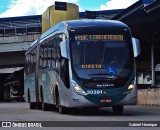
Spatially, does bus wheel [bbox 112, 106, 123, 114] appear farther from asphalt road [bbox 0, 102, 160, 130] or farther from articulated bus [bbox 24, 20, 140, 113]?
articulated bus [bbox 24, 20, 140, 113]

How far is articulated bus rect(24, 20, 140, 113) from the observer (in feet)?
55.9

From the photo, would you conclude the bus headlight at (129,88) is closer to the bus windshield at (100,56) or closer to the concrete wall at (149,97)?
the bus windshield at (100,56)

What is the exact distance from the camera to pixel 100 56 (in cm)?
1744

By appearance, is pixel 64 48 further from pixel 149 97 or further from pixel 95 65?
pixel 149 97

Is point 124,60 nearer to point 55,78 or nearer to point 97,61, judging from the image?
point 97,61

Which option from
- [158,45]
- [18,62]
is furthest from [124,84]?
[18,62]

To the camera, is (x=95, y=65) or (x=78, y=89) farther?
(x=95, y=65)

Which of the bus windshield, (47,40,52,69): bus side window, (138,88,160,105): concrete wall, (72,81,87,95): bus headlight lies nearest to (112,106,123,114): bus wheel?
the bus windshield

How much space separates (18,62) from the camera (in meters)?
52.0

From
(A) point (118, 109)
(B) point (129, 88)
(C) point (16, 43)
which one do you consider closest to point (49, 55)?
(A) point (118, 109)

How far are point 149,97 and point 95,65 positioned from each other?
11752 millimetres

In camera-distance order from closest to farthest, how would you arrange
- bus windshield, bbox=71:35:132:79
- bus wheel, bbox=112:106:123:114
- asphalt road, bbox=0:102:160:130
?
asphalt road, bbox=0:102:160:130, bus windshield, bbox=71:35:132:79, bus wheel, bbox=112:106:123:114

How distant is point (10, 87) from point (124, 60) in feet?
153

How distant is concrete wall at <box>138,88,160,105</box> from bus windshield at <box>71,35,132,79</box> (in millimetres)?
9730
